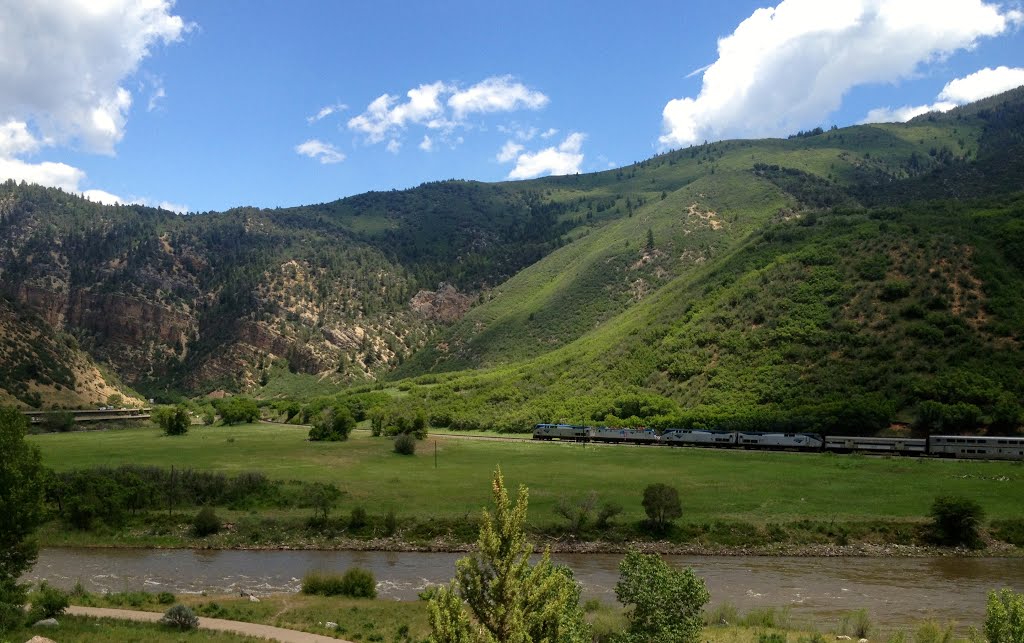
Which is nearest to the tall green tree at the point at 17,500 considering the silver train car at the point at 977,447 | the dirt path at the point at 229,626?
the dirt path at the point at 229,626

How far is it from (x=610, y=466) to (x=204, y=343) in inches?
5783

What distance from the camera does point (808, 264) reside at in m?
113

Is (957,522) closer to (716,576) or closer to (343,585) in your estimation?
(716,576)

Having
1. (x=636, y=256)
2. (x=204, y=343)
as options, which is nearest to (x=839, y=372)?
(x=636, y=256)

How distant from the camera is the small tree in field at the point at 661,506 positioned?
46.8m

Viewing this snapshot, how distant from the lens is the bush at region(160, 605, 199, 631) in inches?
1022

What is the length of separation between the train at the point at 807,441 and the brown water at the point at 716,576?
26.2 metres

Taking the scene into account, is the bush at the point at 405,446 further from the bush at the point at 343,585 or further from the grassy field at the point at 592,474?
the bush at the point at 343,585

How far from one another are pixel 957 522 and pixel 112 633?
47519 mm

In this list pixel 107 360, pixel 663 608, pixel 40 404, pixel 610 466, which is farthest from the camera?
→ pixel 107 360

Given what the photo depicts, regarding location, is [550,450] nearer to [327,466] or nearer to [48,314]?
[327,466]

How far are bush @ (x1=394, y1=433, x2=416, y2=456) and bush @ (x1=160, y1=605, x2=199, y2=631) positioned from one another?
51421mm

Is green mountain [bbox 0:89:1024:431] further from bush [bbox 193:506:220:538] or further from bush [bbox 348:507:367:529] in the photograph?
bush [bbox 193:506:220:538]

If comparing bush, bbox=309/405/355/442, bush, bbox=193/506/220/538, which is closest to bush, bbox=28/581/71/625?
bush, bbox=193/506/220/538
